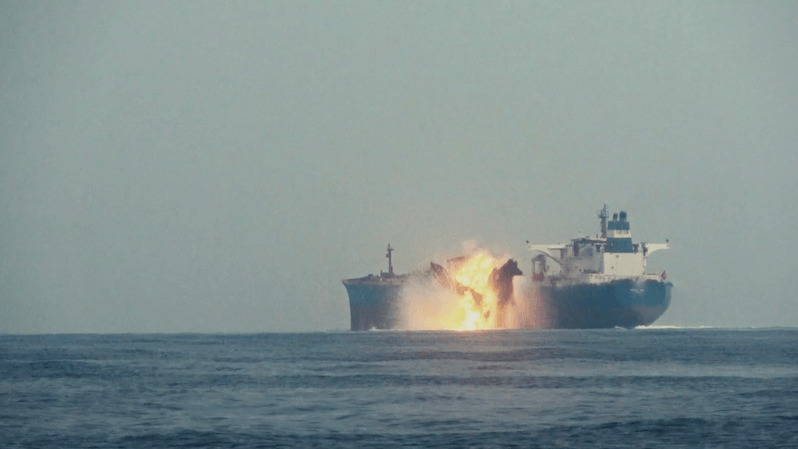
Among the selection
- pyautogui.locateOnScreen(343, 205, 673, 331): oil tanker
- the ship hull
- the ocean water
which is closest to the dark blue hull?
pyautogui.locateOnScreen(343, 205, 673, 331): oil tanker

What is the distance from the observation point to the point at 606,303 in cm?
14612

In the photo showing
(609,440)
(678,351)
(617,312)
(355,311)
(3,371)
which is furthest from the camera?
(355,311)

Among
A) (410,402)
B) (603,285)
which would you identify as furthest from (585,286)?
(410,402)

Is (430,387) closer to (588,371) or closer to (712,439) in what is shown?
(588,371)

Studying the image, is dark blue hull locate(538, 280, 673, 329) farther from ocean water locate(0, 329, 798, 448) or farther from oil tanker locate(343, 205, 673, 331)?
ocean water locate(0, 329, 798, 448)

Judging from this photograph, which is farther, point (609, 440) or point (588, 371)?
point (588, 371)

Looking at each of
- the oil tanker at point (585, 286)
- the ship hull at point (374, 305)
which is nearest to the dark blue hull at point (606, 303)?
the oil tanker at point (585, 286)

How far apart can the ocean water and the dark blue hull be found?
4994 centimetres

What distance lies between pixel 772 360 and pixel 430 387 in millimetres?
37336

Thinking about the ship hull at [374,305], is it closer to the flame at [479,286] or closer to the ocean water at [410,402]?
the flame at [479,286]

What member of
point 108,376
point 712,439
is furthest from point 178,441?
point 108,376

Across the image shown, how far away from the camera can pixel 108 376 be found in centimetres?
7556

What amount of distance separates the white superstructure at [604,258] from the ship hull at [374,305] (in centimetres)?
2190

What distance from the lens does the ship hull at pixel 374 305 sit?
167125 millimetres
